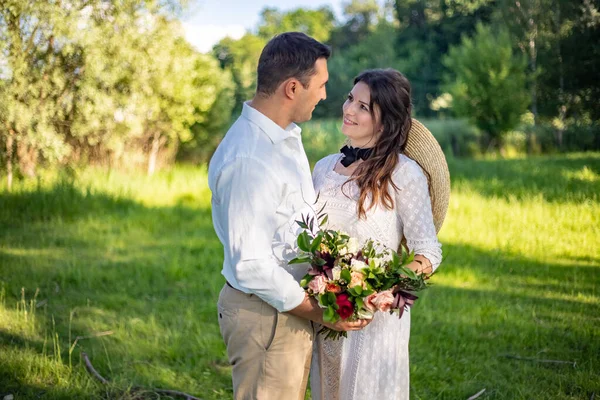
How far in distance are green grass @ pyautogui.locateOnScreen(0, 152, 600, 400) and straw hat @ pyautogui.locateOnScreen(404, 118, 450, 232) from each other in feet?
6.54

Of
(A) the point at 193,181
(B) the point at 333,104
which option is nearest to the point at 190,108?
(A) the point at 193,181

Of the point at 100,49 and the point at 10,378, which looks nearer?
the point at 10,378

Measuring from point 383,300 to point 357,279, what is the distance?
0.46ft

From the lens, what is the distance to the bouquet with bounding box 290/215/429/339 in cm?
253

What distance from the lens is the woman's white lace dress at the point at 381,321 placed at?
3041mm

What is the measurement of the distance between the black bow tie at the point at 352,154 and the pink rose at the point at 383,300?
841mm

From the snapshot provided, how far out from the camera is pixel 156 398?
4.61 metres

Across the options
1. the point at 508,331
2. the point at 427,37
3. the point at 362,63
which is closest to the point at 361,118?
the point at 508,331

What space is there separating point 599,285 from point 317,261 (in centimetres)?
543

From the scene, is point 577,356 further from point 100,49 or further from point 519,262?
point 100,49

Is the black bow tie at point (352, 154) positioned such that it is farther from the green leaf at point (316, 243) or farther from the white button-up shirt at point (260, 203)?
the green leaf at point (316, 243)

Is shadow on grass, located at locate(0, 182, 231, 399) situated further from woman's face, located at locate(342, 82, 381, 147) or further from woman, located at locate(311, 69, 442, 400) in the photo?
woman's face, located at locate(342, 82, 381, 147)

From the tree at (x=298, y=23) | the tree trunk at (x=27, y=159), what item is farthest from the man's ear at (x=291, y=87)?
the tree at (x=298, y=23)

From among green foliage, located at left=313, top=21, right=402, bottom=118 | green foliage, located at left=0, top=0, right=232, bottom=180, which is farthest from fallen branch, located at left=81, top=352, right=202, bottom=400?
green foliage, located at left=313, top=21, right=402, bottom=118
